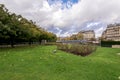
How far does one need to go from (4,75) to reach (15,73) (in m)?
0.71

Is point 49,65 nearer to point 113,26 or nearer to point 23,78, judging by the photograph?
point 23,78

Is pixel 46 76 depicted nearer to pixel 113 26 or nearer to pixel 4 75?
pixel 4 75

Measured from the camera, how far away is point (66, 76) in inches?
434

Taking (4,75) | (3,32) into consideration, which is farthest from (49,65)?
(3,32)

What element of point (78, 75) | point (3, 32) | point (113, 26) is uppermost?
point (113, 26)

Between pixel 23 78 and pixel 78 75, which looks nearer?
pixel 23 78

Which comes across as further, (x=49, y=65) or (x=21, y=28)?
(x=21, y=28)

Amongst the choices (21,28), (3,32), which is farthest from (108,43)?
(3,32)

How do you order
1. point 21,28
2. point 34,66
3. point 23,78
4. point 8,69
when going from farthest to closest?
point 21,28 < point 34,66 < point 8,69 < point 23,78

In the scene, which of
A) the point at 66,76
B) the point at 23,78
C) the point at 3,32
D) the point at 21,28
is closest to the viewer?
the point at 23,78

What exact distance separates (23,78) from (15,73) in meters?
1.18

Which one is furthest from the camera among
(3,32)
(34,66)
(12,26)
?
(12,26)

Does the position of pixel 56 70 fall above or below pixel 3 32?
below

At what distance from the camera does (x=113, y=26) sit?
482 ft
